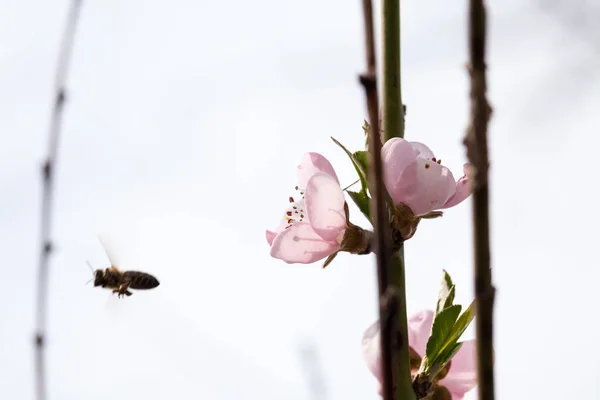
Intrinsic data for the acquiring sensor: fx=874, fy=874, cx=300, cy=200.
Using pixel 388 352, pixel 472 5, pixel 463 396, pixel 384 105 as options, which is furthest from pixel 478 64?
pixel 463 396

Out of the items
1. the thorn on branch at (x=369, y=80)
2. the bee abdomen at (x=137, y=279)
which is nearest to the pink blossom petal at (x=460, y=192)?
the thorn on branch at (x=369, y=80)

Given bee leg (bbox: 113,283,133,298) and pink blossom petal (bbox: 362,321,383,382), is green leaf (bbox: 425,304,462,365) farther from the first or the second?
bee leg (bbox: 113,283,133,298)

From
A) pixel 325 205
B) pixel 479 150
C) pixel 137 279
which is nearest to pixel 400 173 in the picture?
pixel 325 205

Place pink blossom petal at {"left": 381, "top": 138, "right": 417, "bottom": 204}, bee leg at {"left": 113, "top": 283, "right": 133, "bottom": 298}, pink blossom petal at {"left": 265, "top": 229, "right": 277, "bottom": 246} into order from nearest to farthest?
1. pink blossom petal at {"left": 381, "top": 138, "right": 417, "bottom": 204}
2. pink blossom petal at {"left": 265, "top": 229, "right": 277, "bottom": 246}
3. bee leg at {"left": 113, "top": 283, "right": 133, "bottom": 298}

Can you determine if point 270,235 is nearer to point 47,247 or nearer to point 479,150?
point 47,247

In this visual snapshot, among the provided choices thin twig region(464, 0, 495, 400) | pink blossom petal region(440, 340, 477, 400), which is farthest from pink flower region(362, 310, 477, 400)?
thin twig region(464, 0, 495, 400)

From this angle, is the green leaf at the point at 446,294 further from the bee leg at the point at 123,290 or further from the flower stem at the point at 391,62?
the bee leg at the point at 123,290
